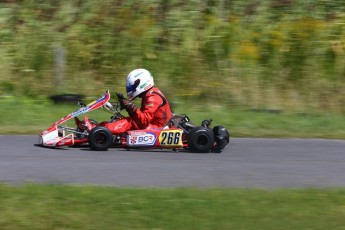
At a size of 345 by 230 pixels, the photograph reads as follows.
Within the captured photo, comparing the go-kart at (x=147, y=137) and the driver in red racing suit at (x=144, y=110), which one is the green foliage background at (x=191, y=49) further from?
the driver in red racing suit at (x=144, y=110)

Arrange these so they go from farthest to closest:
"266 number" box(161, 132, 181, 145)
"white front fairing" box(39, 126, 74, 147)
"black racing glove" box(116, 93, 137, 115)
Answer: "white front fairing" box(39, 126, 74, 147) < "266 number" box(161, 132, 181, 145) < "black racing glove" box(116, 93, 137, 115)

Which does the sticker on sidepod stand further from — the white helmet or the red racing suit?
the white helmet

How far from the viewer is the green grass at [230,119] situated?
37.2 feet

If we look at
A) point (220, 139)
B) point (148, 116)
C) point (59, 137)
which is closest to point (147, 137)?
point (148, 116)

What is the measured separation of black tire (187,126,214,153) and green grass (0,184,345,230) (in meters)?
2.32

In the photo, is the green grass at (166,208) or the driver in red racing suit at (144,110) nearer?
the green grass at (166,208)

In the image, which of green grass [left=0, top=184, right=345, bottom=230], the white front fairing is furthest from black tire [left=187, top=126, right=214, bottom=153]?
green grass [left=0, top=184, right=345, bottom=230]

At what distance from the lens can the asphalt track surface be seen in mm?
7859

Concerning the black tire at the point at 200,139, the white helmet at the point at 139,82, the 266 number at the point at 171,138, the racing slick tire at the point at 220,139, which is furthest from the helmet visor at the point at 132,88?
the racing slick tire at the point at 220,139

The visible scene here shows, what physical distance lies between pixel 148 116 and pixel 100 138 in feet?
2.30

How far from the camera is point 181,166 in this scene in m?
8.72

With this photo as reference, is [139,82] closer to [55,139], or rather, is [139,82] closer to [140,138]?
[140,138]

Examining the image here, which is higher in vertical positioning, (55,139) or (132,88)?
(132,88)

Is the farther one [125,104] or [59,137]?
[59,137]
